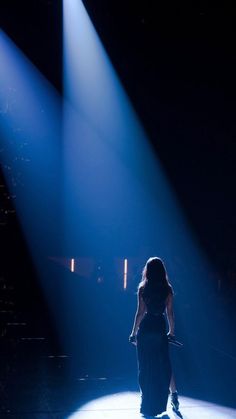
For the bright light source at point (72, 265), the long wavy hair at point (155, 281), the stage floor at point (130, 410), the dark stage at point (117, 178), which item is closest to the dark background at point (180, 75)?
the dark stage at point (117, 178)

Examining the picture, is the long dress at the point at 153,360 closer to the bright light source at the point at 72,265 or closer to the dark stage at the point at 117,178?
the dark stage at the point at 117,178

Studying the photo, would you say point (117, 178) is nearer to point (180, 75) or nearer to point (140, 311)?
point (180, 75)

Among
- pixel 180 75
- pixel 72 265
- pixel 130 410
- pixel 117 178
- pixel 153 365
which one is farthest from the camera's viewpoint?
pixel 72 265

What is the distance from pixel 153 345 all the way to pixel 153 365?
0.66 ft

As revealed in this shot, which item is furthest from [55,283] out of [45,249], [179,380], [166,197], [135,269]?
[179,380]

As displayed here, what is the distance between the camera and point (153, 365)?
4391 mm

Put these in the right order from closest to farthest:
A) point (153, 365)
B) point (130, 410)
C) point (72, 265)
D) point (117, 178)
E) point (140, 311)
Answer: point (153, 365)
point (140, 311)
point (130, 410)
point (117, 178)
point (72, 265)

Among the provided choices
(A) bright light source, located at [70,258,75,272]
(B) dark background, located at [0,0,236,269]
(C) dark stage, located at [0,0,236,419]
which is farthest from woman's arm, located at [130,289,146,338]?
(A) bright light source, located at [70,258,75,272]

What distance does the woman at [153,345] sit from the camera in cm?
435

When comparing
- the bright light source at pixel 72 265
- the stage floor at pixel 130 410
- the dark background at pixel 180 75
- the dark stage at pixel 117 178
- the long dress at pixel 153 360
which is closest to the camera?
the long dress at pixel 153 360

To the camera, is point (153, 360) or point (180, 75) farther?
point (180, 75)

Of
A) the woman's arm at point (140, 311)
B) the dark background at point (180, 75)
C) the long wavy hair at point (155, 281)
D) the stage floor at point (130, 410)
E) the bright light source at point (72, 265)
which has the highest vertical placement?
the dark background at point (180, 75)

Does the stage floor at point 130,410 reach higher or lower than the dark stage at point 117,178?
lower

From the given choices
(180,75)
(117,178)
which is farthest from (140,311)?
(117,178)
